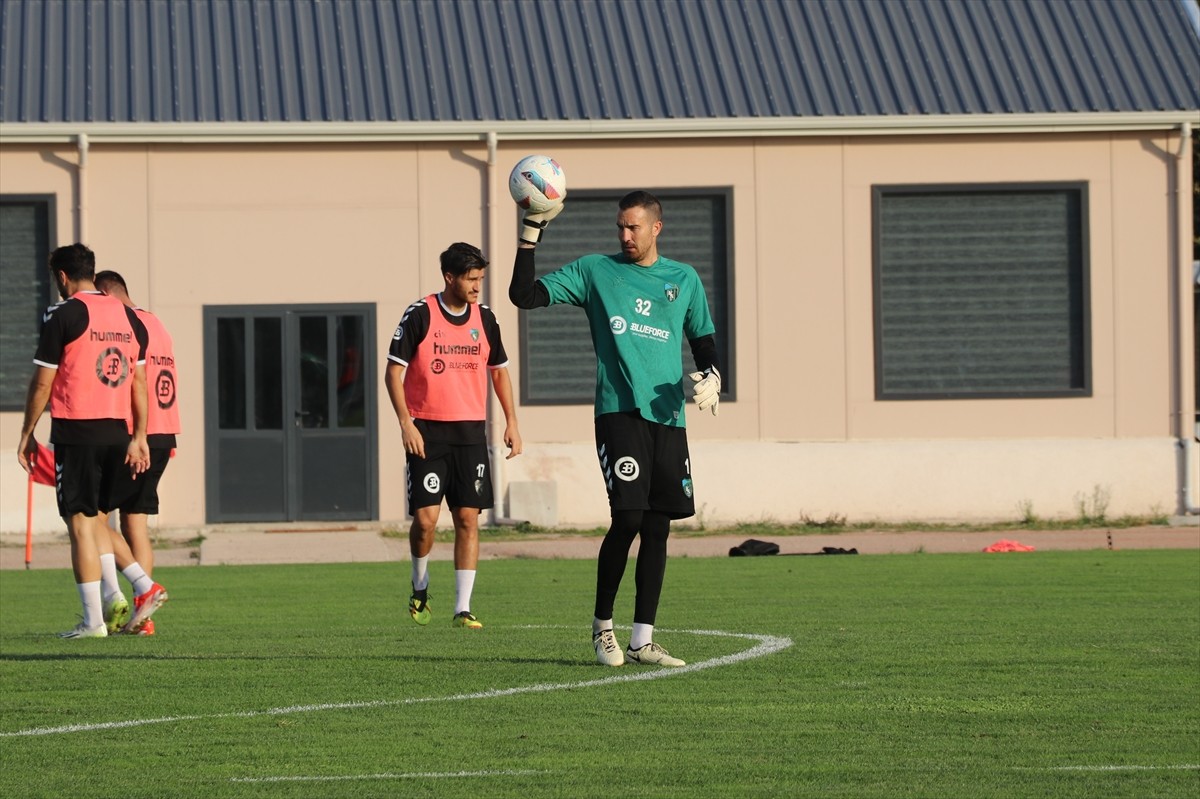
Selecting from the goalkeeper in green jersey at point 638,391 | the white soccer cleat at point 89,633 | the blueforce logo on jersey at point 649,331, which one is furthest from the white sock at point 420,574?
the blueforce logo on jersey at point 649,331

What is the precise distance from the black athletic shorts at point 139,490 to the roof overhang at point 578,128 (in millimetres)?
10200

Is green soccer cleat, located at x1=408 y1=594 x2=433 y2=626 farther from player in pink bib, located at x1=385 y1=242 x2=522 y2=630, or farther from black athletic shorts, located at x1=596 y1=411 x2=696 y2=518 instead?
black athletic shorts, located at x1=596 y1=411 x2=696 y2=518

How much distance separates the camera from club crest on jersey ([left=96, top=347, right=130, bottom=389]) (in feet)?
37.0

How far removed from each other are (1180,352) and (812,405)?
435cm

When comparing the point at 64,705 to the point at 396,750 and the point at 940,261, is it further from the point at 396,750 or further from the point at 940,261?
the point at 940,261

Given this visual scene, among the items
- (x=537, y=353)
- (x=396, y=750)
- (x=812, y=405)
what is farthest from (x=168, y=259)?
(x=396, y=750)

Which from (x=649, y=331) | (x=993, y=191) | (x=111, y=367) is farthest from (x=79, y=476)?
(x=993, y=191)

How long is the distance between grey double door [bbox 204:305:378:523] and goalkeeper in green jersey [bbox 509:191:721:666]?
13.7 m

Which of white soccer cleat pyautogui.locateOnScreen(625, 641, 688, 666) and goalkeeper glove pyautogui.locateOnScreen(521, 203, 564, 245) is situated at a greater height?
goalkeeper glove pyautogui.locateOnScreen(521, 203, 564, 245)

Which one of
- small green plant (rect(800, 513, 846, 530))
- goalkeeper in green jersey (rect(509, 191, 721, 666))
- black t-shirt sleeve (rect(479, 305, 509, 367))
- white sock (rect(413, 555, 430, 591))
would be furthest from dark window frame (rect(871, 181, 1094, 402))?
goalkeeper in green jersey (rect(509, 191, 721, 666))

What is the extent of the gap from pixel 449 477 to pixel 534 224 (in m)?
2.92

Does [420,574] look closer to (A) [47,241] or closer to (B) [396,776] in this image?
(B) [396,776]

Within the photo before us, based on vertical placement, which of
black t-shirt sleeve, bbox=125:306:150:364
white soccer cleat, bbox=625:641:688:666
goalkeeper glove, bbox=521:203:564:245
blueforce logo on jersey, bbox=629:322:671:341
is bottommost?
white soccer cleat, bbox=625:641:688:666

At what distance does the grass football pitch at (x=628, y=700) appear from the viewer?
21.3 feet
